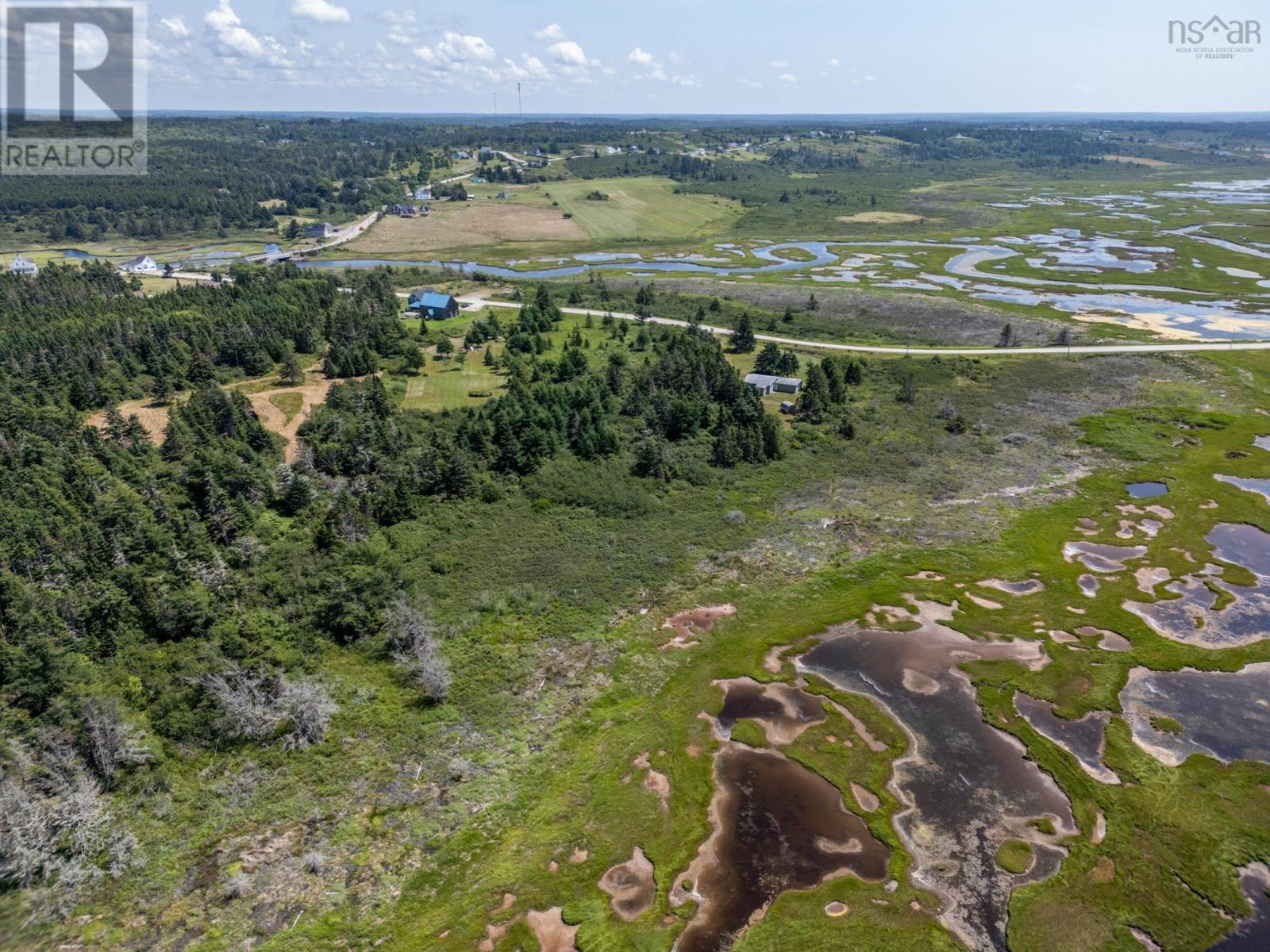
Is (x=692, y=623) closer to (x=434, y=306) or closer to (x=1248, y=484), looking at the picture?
(x=1248, y=484)

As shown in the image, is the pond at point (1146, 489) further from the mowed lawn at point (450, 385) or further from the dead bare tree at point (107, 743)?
the dead bare tree at point (107, 743)

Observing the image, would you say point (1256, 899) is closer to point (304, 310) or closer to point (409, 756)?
point (409, 756)

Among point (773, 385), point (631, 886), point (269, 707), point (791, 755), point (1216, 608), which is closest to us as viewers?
point (631, 886)

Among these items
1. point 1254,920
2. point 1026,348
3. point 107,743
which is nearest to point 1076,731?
point 1254,920

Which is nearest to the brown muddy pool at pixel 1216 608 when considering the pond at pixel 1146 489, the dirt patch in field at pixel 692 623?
the pond at pixel 1146 489

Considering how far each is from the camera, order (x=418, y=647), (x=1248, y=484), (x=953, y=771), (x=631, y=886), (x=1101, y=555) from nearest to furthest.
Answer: (x=631, y=886) < (x=953, y=771) < (x=418, y=647) < (x=1101, y=555) < (x=1248, y=484)

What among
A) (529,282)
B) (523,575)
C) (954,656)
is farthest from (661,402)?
(529,282)
